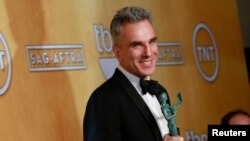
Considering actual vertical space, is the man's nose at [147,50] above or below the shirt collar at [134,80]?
above

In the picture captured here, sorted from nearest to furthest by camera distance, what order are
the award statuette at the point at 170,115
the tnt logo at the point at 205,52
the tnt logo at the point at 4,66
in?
the award statuette at the point at 170,115 → the tnt logo at the point at 4,66 → the tnt logo at the point at 205,52

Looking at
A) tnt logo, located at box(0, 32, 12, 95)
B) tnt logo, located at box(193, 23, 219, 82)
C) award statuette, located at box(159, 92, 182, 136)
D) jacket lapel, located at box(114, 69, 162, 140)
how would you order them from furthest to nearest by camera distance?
tnt logo, located at box(193, 23, 219, 82) < tnt logo, located at box(0, 32, 12, 95) < jacket lapel, located at box(114, 69, 162, 140) < award statuette, located at box(159, 92, 182, 136)

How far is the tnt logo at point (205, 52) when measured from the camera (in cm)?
336

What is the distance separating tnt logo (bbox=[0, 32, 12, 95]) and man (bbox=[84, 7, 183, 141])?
1.81 feet

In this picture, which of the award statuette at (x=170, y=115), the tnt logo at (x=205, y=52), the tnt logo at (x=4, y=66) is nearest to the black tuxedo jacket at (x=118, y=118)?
the award statuette at (x=170, y=115)

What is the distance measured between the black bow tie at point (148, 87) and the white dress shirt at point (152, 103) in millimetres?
21

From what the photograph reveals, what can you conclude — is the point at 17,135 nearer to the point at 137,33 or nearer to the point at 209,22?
the point at 137,33

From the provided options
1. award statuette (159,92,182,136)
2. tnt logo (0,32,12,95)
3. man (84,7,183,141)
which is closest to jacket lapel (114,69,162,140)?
man (84,7,183,141)

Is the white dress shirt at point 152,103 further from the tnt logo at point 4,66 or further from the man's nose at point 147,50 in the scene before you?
the tnt logo at point 4,66

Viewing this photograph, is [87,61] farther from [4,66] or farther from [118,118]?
[118,118]

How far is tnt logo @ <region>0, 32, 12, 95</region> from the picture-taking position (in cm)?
237

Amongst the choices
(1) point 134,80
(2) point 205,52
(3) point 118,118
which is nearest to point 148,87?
(1) point 134,80

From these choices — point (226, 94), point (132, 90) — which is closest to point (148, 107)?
point (132, 90)

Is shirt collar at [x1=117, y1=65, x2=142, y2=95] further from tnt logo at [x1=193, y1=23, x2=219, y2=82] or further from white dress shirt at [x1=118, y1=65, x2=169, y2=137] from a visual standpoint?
tnt logo at [x1=193, y1=23, x2=219, y2=82]
